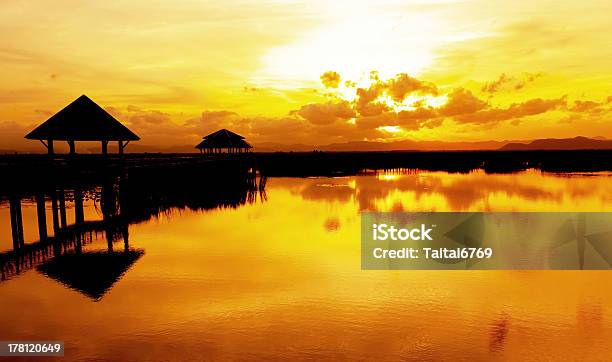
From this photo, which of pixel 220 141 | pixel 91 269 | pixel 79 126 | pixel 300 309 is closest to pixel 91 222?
pixel 79 126

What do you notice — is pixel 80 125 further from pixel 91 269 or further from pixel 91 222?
pixel 91 269

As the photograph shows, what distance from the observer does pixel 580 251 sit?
1667 cm

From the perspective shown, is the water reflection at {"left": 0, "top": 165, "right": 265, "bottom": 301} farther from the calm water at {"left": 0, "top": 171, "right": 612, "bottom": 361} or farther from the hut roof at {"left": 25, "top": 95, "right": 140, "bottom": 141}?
the hut roof at {"left": 25, "top": 95, "right": 140, "bottom": 141}

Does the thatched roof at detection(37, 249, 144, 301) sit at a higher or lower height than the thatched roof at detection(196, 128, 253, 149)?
lower

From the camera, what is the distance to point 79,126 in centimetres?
2722

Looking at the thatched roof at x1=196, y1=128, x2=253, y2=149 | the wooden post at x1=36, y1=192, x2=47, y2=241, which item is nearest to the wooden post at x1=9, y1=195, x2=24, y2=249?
the wooden post at x1=36, y1=192, x2=47, y2=241

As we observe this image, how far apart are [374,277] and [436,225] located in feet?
35.8

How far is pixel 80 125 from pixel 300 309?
828 inches

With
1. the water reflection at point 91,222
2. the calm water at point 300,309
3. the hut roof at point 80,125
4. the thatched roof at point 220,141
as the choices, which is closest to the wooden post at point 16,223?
the water reflection at point 91,222

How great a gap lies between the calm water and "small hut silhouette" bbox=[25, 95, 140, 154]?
33.2 feet

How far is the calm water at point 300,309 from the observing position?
8961 millimetres

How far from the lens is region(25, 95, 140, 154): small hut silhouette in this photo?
2647cm

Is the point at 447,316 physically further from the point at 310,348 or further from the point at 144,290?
the point at 144,290

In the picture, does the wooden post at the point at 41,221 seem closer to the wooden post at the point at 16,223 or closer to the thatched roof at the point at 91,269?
the wooden post at the point at 16,223
